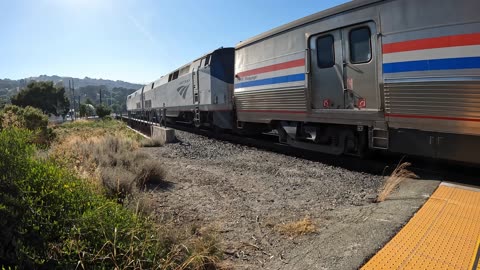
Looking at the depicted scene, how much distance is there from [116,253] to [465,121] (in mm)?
5530

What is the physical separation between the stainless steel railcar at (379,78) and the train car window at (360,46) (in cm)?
2

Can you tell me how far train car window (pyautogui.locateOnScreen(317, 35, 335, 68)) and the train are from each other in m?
0.02

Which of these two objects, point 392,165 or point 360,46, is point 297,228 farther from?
point 360,46

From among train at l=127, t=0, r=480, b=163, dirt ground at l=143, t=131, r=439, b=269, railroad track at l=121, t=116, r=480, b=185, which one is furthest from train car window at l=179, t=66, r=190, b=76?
dirt ground at l=143, t=131, r=439, b=269

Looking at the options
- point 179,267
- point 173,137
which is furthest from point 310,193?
point 173,137

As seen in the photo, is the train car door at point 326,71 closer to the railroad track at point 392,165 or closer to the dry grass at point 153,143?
the railroad track at point 392,165

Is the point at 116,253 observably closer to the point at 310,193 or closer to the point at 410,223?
the point at 410,223

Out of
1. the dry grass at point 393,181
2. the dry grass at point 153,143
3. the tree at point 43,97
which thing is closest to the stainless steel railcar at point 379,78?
the dry grass at point 393,181

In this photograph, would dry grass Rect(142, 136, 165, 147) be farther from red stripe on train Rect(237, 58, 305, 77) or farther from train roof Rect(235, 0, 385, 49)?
train roof Rect(235, 0, 385, 49)

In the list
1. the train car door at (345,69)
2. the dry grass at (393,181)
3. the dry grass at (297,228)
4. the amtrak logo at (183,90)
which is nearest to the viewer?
the dry grass at (297,228)

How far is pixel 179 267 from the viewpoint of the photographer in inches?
125

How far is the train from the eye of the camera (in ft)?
19.9

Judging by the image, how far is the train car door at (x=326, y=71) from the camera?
848 centimetres

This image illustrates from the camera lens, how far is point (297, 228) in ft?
14.5
